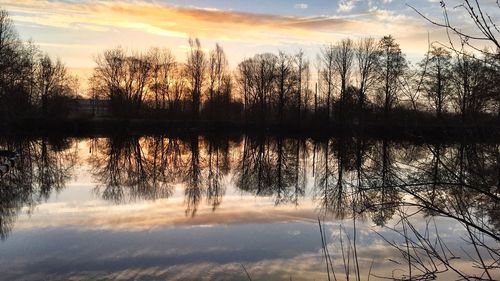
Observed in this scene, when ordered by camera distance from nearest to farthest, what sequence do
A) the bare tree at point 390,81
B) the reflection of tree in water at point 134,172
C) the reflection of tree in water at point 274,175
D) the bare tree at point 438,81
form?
the bare tree at point 438,81 → the bare tree at point 390,81 → the reflection of tree in water at point 134,172 → the reflection of tree in water at point 274,175

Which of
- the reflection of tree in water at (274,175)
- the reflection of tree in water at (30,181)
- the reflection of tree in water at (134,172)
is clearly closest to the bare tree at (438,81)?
the reflection of tree in water at (30,181)

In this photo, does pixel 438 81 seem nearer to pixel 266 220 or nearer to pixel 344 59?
pixel 266 220

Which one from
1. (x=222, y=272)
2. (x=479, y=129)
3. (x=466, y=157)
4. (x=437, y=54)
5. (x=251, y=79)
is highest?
(x=251, y=79)

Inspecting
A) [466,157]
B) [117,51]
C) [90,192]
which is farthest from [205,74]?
[466,157]

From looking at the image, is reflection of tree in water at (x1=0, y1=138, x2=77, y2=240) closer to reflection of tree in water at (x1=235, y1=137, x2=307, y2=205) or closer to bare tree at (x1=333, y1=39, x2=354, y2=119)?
reflection of tree in water at (x1=235, y1=137, x2=307, y2=205)

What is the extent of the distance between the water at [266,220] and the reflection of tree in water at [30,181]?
0.23 ft

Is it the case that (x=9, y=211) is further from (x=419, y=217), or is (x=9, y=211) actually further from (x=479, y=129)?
(x=479, y=129)

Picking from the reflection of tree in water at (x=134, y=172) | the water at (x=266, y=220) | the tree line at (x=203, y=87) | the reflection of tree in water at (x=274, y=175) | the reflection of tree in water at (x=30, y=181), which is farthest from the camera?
the tree line at (x=203, y=87)

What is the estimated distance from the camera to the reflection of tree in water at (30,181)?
12.8 m

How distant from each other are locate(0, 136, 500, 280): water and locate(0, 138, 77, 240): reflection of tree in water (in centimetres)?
7

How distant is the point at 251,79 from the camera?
68.8 meters

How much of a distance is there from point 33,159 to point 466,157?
1015 inches

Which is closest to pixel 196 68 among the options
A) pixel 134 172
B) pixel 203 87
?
pixel 203 87

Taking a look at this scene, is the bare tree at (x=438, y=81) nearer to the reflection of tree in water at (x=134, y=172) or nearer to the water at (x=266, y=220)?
the water at (x=266, y=220)
